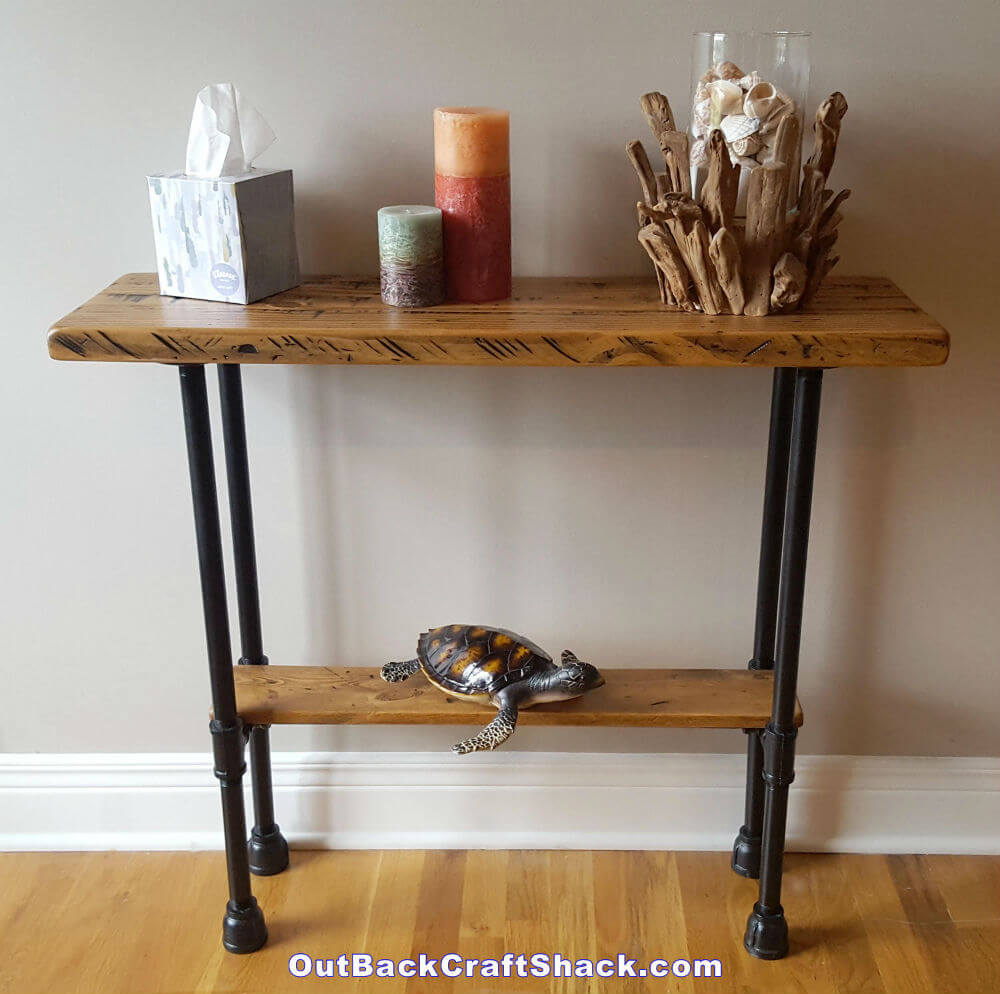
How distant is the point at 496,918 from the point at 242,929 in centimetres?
36

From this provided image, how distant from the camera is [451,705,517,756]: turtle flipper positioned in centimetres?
144

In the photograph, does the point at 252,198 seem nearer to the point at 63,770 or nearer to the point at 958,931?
the point at 63,770

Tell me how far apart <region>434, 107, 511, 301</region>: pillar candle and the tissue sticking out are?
0.77ft

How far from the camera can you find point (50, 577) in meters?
1.70

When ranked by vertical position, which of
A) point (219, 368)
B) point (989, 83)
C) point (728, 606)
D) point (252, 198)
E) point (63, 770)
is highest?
point (989, 83)

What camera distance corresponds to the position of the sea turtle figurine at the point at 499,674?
146cm

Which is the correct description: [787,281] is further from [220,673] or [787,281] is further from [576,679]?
[220,673]

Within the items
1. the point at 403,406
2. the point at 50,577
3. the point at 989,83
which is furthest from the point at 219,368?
the point at 989,83

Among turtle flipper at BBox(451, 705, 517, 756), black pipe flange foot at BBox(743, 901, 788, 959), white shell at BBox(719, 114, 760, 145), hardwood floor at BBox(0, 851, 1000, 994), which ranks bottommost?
hardwood floor at BBox(0, 851, 1000, 994)

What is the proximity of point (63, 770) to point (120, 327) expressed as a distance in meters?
0.88

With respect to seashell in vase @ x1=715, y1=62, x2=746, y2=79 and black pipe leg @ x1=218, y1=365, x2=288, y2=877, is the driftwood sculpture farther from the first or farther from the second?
black pipe leg @ x1=218, y1=365, x2=288, y2=877

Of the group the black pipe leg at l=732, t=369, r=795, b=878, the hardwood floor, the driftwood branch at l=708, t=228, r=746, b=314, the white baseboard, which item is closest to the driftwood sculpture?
the driftwood branch at l=708, t=228, r=746, b=314

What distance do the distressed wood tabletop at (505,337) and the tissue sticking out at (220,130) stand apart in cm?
18

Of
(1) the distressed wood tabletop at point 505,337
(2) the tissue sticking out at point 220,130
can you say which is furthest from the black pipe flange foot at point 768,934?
(2) the tissue sticking out at point 220,130
